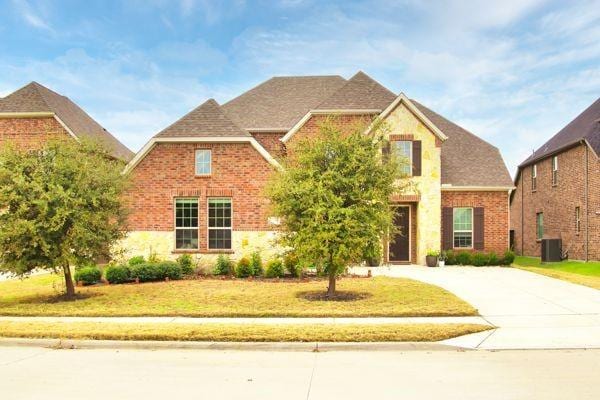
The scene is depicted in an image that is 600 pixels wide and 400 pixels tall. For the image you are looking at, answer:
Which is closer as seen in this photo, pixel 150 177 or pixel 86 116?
pixel 150 177

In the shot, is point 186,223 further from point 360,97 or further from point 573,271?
point 573,271

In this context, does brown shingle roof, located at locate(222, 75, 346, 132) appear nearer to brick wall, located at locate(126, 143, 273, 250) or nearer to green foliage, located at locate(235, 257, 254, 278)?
brick wall, located at locate(126, 143, 273, 250)

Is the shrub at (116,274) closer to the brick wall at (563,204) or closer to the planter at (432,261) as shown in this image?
the planter at (432,261)

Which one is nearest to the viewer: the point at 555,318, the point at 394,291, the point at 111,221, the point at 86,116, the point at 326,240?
the point at 555,318

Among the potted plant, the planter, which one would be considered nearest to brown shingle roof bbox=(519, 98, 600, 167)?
the potted plant

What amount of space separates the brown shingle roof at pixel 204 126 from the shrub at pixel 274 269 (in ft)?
17.5

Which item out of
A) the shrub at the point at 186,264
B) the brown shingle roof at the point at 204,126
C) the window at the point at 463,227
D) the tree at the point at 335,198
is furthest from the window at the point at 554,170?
the shrub at the point at 186,264

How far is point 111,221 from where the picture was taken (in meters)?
16.5

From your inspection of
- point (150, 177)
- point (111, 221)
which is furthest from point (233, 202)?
point (111, 221)

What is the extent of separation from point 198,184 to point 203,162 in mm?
901

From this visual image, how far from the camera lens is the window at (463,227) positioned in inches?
952

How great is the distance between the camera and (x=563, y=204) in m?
27.1

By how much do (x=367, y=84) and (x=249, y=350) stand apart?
19.3 m

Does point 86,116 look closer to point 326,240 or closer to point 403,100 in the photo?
point 403,100
